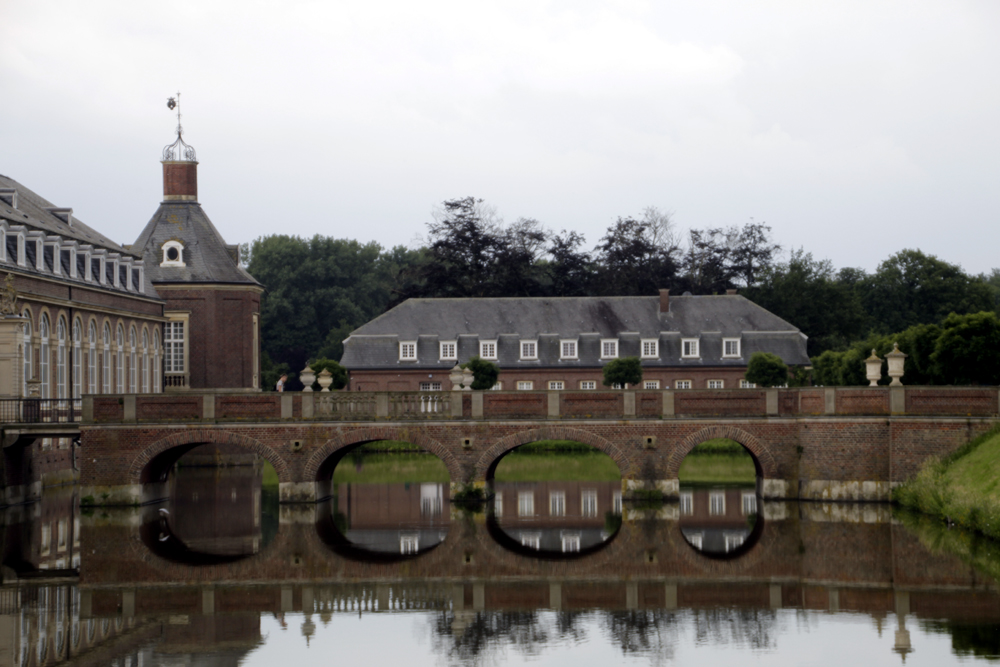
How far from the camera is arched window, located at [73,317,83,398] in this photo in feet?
126

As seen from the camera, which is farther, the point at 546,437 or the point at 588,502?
the point at 588,502

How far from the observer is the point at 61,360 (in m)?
37.4

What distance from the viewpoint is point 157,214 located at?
51531 mm

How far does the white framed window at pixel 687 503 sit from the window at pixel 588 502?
89.9 inches

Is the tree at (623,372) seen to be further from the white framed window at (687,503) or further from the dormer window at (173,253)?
the white framed window at (687,503)

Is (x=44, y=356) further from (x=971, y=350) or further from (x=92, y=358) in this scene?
(x=971, y=350)

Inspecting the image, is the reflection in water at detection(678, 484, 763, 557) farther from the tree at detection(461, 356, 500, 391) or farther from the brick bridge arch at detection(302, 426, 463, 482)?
the tree at detection(461, 356, 500, 391)

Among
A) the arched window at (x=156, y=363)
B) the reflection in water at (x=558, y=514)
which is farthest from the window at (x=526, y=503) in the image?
the arched window at (x=156, y=363)

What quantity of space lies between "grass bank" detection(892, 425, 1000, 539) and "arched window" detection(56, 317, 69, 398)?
25.1 meters

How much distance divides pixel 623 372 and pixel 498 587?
36.1m

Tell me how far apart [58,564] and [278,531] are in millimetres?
5498

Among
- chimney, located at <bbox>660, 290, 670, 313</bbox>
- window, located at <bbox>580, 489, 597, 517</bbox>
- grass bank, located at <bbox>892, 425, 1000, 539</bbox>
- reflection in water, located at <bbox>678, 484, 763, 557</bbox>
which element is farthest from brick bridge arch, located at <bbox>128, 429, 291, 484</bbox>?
chimney, located at <bbox>660, 290, 670, 313</bbox>

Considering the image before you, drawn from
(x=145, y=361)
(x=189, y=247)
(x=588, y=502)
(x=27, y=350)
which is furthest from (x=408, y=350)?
(x=588, y=502)

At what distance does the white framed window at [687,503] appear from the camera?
2971 cm
